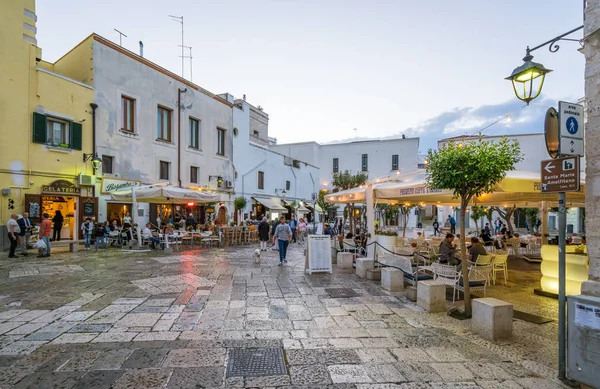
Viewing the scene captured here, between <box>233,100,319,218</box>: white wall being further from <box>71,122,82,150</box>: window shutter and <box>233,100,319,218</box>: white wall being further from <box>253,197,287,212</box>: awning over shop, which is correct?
Answer: <box>71,122,82,150</box>: window shutter

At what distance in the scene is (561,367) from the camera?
11.0 ft

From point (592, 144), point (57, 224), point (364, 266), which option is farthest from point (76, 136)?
point (592, 144)

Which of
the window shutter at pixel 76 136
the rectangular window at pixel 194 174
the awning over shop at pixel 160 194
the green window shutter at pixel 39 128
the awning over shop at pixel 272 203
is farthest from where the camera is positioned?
the awning over shop at pixel 272 203

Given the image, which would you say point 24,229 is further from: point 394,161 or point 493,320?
point 394,161

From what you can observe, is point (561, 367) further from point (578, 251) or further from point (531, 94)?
point (578, 251)

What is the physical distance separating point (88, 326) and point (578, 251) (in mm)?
9061

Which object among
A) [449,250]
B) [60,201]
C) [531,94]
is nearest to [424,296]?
[449,250]

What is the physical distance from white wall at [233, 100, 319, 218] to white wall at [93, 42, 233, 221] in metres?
2.44

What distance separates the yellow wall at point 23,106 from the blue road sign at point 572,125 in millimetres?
15708

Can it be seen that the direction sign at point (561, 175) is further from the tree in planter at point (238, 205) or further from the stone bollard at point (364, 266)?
the tree in planter at point (238, 205)

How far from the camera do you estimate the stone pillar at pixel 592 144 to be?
3.42 m

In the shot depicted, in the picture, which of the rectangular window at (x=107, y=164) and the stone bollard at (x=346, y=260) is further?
the rectangular window at (x=107, y=164)

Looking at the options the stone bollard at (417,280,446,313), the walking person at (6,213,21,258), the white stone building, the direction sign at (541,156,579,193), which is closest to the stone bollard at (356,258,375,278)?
the stone bollard at (417,280,446,313)

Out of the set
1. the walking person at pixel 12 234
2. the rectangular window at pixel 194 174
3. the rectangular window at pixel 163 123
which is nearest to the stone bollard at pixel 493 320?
the walking person at pixel 12 234
